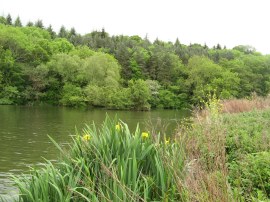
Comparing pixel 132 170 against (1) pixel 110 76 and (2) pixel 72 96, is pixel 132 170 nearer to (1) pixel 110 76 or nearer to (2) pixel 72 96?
(2) pixel 72 96

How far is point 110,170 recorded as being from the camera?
16.1 feet

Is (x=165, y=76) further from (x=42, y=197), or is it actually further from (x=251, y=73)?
(x=42, y=197)

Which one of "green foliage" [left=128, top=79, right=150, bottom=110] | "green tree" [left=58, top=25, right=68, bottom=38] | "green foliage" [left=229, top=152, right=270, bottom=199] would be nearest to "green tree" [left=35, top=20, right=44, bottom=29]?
"green tree" [left=58, top=25, right=68, bottom=38]

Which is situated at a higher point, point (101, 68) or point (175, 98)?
point (101, 68)

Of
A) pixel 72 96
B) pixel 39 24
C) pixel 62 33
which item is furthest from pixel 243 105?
pixel 39 24

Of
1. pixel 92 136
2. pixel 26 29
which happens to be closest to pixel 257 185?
pixel 92 136

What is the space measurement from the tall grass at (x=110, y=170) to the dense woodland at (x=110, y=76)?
49.3 metres

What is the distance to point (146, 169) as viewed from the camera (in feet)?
17.1

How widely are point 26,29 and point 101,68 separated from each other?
107 feet

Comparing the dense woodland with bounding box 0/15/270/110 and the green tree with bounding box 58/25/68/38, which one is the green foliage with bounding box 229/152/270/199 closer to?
the dense woodland with bounding box 0/15/270/110

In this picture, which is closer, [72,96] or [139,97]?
[72,96]

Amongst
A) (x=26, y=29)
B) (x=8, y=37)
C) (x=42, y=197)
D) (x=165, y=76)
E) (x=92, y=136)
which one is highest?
(x=26, y=29)

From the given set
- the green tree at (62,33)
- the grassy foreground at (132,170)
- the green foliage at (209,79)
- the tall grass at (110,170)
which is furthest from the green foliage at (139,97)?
the tall grass at (110,170)

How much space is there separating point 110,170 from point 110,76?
53764 millimetres
